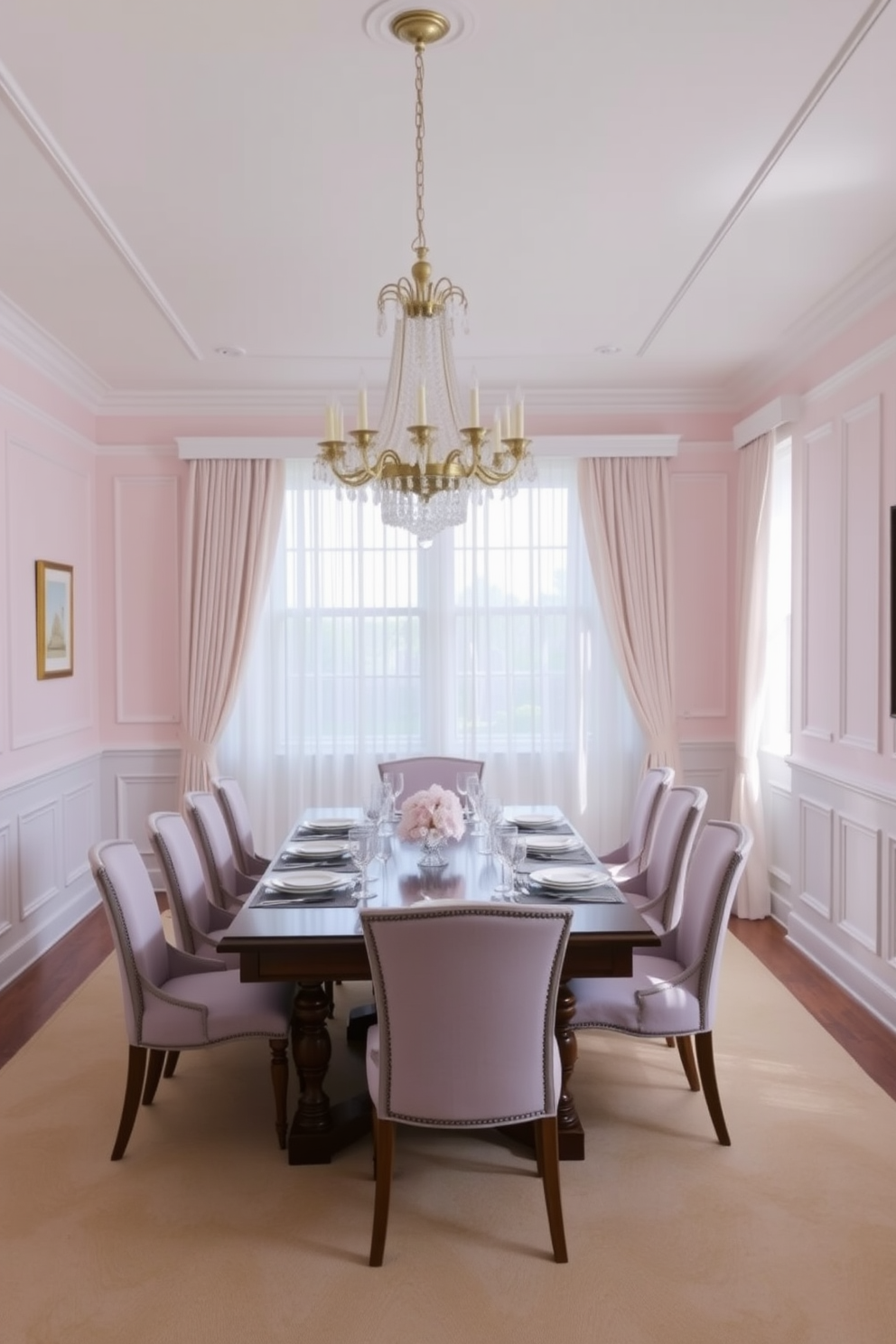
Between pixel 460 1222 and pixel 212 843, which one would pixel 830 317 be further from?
pixel 460 1222

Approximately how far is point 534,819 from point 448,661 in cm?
203

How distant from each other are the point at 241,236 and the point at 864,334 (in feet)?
8.70

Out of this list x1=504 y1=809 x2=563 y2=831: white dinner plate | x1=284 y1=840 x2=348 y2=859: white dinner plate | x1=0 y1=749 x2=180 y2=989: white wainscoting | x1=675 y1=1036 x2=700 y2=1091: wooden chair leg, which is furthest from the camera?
x1=0 y1=749 x2=180 y2=989: white wainscoting

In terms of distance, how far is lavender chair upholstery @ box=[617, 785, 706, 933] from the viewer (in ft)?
12.5

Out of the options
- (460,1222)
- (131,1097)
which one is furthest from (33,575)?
(460,1222)

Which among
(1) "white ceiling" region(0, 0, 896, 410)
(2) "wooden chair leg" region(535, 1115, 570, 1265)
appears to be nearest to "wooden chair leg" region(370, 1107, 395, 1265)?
(2) "wooden chair leg" region(535, 1115, 570, 1265)

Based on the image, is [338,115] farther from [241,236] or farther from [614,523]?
[614,523]

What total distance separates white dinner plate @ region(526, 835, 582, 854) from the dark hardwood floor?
1.29 meters

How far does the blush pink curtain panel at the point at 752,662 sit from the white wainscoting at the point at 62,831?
3.37 metres

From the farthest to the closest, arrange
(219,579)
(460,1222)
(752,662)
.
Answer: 1. (219,579)
2. (752,662)
3. (460,1222)

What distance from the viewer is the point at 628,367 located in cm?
570

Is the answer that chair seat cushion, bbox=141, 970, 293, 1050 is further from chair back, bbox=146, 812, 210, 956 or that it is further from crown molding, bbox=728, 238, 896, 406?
crown molding, bbox=728, 238, 896, 406

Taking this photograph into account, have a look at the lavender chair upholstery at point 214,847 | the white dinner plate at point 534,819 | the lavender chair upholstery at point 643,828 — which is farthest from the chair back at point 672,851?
the lavender chair upholstery at point 214,847

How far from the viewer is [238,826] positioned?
449 centimetres
